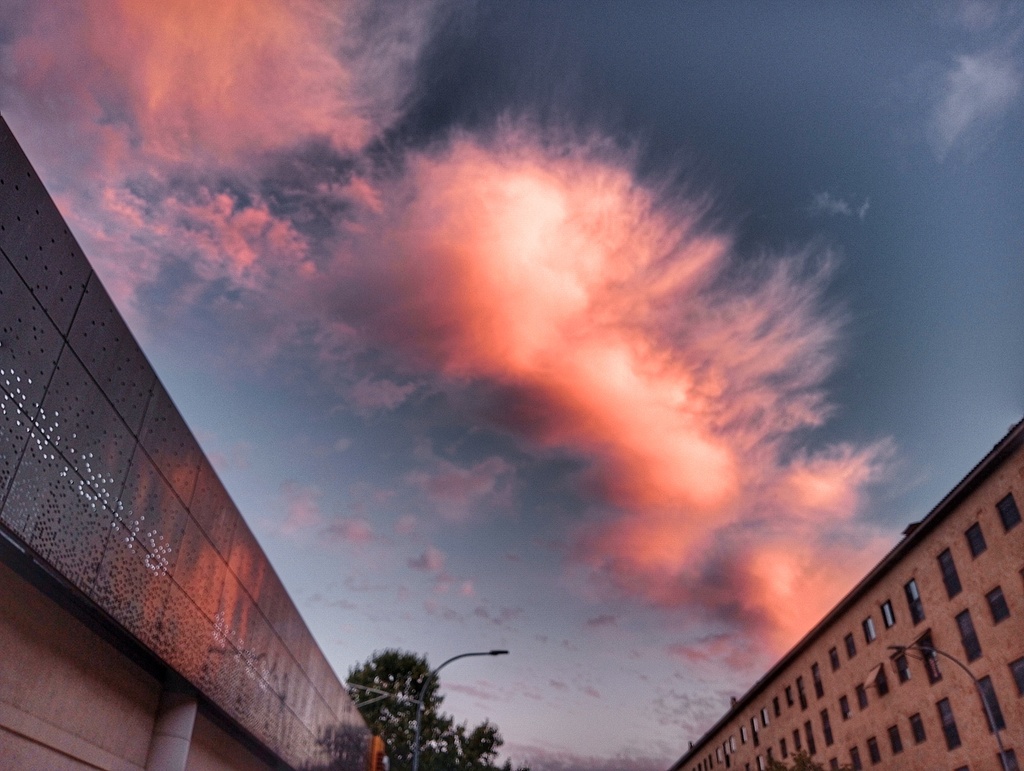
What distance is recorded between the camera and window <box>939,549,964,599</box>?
3703 centimetres

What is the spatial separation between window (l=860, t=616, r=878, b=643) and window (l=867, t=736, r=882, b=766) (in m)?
5.29

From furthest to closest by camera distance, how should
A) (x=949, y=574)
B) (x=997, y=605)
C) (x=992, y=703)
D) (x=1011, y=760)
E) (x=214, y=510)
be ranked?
1. (x=949, y=574)
2. (x=997, y=605)
3. (x=992, y=703)
4. (x=1011, y=760)
5. (x=214, y=510)

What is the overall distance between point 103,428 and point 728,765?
3114 inches

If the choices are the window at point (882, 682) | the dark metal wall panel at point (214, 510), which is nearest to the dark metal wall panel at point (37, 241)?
the dark metal wall panel at point (214, 510)

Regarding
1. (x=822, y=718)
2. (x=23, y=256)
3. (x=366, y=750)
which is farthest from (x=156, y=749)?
(x=822, y=718)

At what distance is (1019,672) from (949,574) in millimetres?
6443

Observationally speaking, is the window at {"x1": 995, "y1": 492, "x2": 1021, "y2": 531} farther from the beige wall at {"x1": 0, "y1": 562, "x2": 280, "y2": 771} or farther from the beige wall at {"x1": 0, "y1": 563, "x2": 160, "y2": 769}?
the beige wall at {"x1": 0, "y1": 563, "x2": 160, "y2": 769}

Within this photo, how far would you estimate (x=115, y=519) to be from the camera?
11.9 meters

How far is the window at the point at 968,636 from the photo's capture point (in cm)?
3500

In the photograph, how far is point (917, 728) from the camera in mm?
39875

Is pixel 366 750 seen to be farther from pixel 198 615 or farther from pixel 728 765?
pixel 728 765

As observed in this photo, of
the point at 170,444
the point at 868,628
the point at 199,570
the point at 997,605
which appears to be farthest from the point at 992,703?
the point at 170,444

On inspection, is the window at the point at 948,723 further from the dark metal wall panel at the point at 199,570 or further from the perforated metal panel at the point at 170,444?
the perforated metal panel at the point at 170,444

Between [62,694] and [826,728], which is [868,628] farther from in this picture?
[62,694]
